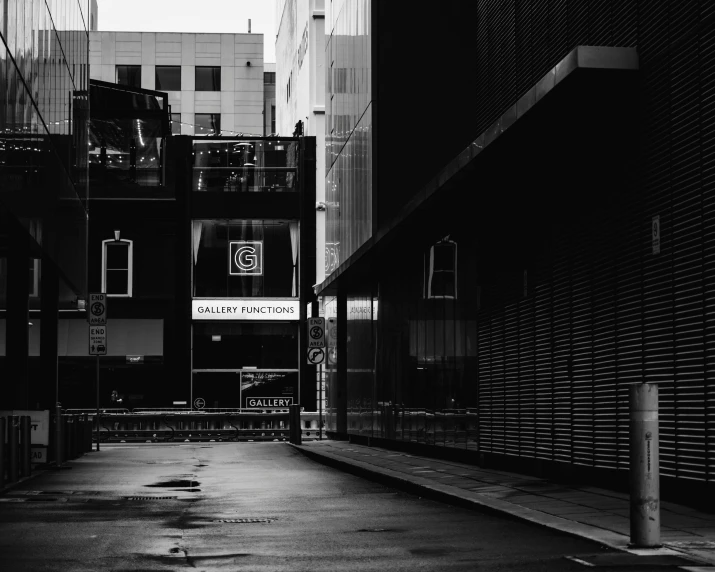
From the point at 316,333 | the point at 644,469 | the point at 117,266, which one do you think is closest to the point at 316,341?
the point at 316,333

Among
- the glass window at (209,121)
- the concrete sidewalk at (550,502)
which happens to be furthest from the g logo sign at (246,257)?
the concrete sidewalk at (550,502)

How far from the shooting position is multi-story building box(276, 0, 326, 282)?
5234 centimetres

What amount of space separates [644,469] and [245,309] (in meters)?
42.6

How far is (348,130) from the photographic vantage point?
1335 inches

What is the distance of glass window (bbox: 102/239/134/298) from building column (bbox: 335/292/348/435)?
16.8 metres

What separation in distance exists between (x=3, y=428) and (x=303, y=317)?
34.8 meters

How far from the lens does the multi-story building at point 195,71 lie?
73625 millimetres

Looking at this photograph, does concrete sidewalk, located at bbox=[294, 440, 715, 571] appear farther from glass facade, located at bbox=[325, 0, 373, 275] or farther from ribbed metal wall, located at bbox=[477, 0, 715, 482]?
glass facade, located at bbox=[325, 0, 373, 275]

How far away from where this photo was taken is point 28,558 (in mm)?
9391

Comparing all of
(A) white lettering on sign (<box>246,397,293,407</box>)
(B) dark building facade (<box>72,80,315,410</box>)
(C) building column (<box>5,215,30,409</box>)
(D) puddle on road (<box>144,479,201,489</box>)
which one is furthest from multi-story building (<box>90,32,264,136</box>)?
(D) puddle on road (<box>144,479,201,489</box>)

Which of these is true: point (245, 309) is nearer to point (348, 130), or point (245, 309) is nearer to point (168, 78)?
point (348, 130)

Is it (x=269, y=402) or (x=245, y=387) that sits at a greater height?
(x=245, y=387)

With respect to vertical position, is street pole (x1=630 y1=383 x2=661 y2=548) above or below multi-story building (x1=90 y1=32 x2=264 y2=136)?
below

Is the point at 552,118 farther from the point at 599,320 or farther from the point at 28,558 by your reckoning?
the point at 28,558
